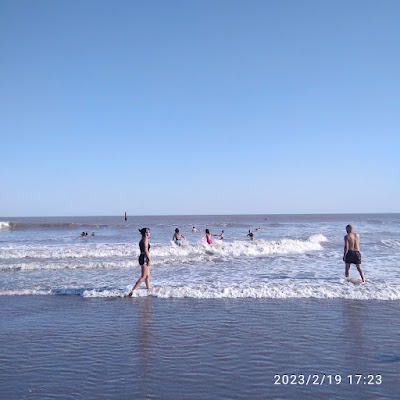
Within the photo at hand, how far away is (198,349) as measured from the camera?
6086mm

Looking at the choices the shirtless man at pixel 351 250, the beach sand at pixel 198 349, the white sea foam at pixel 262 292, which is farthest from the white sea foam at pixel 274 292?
the shirtless man at pixel 351 250

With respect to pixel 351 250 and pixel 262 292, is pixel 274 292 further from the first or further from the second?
pixel 351 250

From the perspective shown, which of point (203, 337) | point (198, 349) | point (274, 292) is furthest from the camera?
point (274, 292)

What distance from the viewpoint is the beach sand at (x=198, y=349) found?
480 cm

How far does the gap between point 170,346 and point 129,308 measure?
2.78 meters

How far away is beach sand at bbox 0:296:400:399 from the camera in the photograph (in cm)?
480

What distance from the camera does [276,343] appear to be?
20.7 feet

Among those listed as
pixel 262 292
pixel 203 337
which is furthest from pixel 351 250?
pixel 203 337

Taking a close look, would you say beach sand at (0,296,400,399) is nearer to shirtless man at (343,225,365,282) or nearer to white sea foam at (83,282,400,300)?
white sea foam at (83,282,400,300)

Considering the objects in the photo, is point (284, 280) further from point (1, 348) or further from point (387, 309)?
point (1, 348)

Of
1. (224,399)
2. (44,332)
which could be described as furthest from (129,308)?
(224,399)
